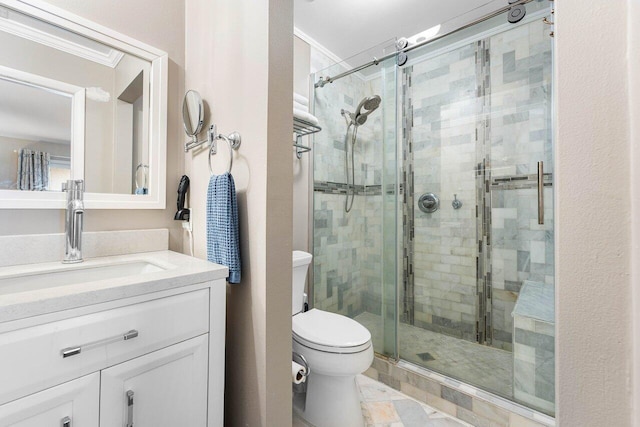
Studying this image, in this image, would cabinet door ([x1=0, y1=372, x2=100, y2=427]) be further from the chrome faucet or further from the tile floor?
the tile floor

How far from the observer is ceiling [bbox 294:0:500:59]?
176 cm

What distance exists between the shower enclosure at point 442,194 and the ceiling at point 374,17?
0.14m

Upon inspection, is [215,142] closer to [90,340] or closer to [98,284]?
[98,284]

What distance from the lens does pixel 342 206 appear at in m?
2.30

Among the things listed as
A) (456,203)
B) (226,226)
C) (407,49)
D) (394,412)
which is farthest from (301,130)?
(394,412)

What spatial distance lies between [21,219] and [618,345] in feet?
5.43

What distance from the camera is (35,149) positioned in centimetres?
103

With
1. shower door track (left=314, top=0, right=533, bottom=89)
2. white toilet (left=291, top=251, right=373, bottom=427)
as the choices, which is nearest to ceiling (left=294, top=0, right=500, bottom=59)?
shower door track (left=314, top=0, right=533, bottom=89)

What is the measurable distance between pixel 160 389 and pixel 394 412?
4.08 feet

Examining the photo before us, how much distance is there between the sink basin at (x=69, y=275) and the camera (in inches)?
34.5

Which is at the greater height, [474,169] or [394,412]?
[474,169]

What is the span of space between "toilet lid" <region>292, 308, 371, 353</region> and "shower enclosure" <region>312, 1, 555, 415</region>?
21.9 inches

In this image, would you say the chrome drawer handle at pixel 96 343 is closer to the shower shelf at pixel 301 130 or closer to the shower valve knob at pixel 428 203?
the shower shelf at pixel 301 130

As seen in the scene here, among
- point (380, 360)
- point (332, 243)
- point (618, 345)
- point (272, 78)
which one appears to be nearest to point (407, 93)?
point (332, 243)
